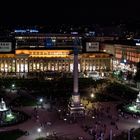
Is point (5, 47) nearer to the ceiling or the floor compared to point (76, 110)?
nearer to the ceiling

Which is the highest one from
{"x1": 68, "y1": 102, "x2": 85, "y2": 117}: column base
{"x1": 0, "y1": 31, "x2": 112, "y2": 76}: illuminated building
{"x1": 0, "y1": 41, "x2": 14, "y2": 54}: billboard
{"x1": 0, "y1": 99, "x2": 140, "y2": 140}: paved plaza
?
{"x1": 0, "y1": 41, "x2": 14, "y2": 54}: billboard

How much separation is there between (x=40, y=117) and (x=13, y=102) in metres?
13.8


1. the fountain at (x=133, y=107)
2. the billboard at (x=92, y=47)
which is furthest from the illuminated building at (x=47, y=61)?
the fountain at (x=133, y=107)

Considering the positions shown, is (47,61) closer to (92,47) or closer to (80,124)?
(92,47)

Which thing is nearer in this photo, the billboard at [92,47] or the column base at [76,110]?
the column base at [76,110]

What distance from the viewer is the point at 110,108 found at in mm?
71125

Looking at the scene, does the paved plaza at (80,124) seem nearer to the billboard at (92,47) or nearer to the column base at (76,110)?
the column base at (76,110)

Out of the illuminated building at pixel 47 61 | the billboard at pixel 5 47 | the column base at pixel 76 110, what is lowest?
the column base at pixel 76 110

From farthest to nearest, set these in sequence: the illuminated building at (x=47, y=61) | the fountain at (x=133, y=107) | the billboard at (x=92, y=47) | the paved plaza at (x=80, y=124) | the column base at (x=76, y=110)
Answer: the billboard at (x=92, y=47) → the illuminated building at (x=47, y=61) → the fountain at (x=133, y=107) → the column base at (x=76, y=110) → the paved plaza at (x=80, y=124)

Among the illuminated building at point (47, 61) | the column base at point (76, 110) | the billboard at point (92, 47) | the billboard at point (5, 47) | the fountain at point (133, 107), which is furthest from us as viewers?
the billboard at point (92, 47)

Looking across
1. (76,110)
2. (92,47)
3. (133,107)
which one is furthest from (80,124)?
(92,47)

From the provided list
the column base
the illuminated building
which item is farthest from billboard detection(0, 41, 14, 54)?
the column base

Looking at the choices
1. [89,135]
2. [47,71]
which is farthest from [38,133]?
[47,71]

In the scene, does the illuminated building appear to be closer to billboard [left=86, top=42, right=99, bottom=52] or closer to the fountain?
billboard [left=86, top=42, right=99, bottom=52]
